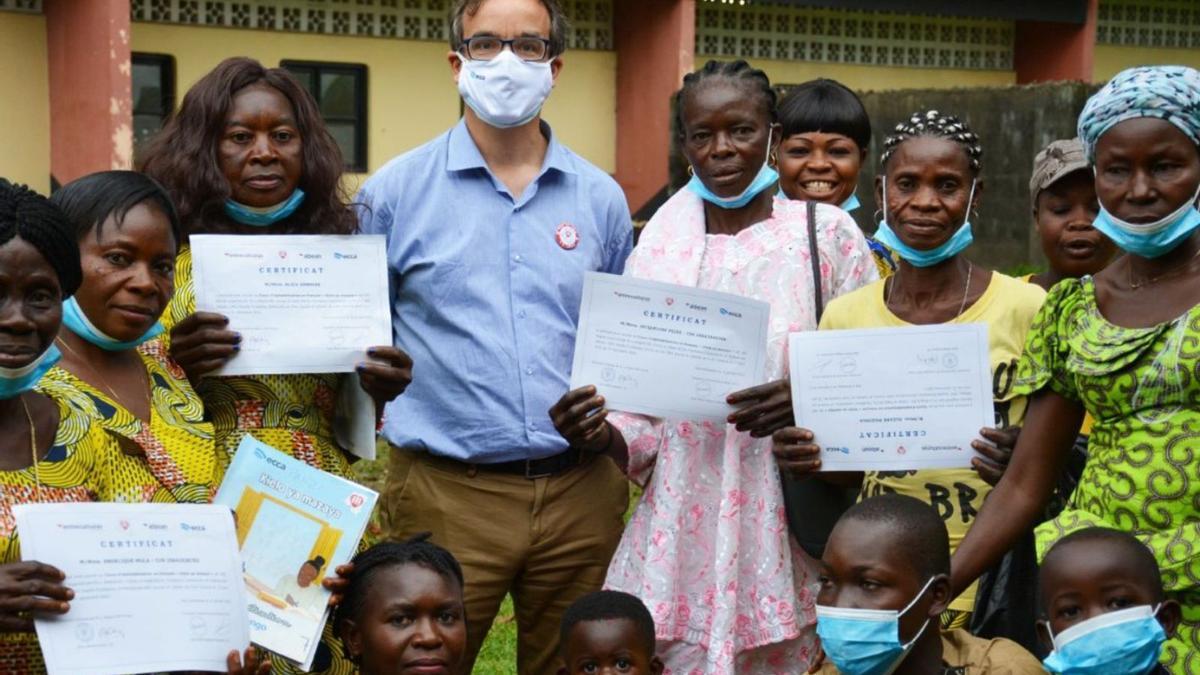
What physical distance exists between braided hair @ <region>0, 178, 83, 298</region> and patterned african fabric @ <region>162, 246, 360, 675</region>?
0.70 m

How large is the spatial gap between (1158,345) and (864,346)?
90 centimetres

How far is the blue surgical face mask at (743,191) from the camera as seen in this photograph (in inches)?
178

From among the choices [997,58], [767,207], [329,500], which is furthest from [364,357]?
[997,58]

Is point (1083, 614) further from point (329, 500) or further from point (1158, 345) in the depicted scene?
point (329, 500)

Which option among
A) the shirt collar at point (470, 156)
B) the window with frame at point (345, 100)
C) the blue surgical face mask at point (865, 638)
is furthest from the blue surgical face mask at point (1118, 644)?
the window with frame at point (345, 100)

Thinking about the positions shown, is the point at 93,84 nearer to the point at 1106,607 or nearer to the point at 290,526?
the point at 290,526

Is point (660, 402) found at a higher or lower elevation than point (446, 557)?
higher

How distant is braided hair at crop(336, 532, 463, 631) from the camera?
419 cm

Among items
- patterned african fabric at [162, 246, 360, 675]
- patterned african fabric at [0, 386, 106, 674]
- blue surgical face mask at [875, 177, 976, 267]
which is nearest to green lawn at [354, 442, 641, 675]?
patterned african fabric at [162, 246, 360, 675]

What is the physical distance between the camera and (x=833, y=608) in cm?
370

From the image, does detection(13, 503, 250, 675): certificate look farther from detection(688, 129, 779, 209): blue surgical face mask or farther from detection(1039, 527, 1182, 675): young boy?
detection(1039, 527, 1182, 675): young boy

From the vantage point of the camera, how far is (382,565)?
13.8 feet

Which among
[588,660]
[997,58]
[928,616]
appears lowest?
[588,660]

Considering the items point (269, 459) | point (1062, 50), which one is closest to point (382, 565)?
point (269, 459)
